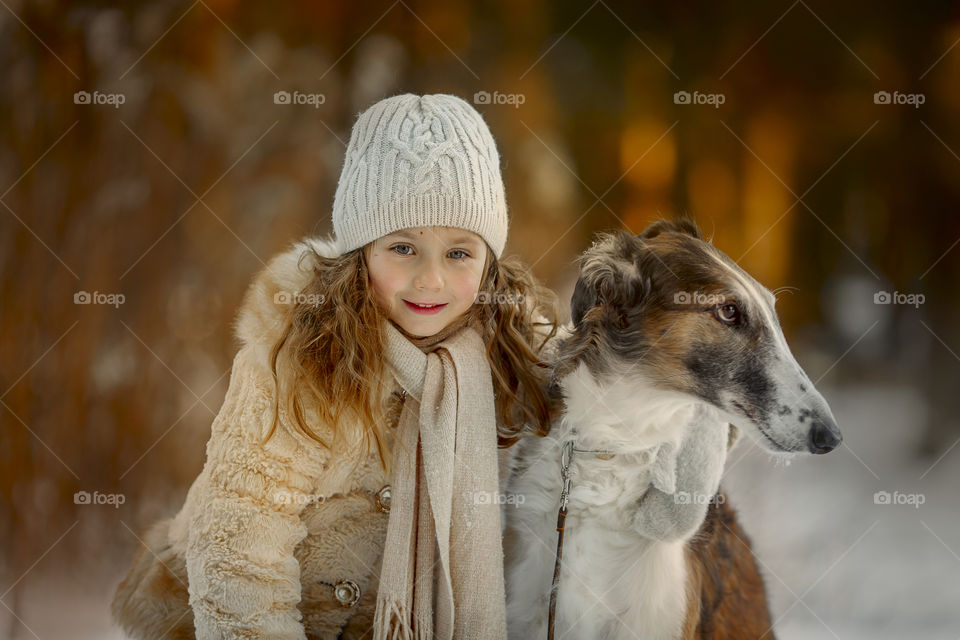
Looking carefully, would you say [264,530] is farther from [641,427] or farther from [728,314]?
[728,314]

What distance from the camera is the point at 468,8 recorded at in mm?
2857

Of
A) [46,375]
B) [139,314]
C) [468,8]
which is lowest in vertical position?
[46,375]

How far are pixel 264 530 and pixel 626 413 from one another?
2.69 ft

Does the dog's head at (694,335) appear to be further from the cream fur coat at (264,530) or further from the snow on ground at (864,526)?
the snow on ground at (864,526)

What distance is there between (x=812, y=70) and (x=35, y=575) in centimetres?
333

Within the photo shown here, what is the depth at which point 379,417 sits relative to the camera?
1.87 m

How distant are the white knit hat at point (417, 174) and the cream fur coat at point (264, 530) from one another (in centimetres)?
24

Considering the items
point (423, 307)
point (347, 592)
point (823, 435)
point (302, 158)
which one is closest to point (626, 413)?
point (823, 435)

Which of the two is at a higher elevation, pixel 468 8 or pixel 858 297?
pixel 468 8

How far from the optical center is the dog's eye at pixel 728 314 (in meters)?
1.63

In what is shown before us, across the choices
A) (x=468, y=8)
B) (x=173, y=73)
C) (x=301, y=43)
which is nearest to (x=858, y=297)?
(x=468, y=8)

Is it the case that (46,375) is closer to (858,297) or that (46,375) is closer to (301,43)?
(301,43)

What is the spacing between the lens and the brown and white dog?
1635 millimetres

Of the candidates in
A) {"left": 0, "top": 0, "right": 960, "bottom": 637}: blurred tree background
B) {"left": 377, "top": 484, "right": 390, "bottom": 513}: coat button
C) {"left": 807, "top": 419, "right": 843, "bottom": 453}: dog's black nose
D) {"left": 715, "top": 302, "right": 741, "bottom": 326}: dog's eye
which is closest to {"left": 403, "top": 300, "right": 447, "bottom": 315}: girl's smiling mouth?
{"left": 377, "top": 484, "right": 390, "bottom": 513}: coat button
